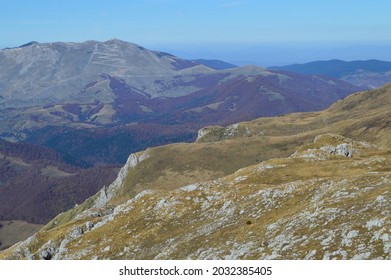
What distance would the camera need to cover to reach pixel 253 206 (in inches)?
2232

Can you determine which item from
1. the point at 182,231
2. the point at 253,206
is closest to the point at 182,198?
the point at 182,231

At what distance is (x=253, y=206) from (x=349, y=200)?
14.9 meters

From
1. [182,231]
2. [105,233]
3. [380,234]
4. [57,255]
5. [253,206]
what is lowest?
[57,255]

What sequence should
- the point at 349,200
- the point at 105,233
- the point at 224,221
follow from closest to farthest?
1. the point at 349,200
2. the point at 224,221
3. the point at 105,233

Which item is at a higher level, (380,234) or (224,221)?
(380,234)

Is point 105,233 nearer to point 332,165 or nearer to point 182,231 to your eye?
point 182,231

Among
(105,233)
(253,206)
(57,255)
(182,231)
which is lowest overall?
(57,255)

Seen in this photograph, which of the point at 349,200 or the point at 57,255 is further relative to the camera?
the point at 57,255

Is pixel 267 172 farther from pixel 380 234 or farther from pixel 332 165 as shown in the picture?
pixel 380 234

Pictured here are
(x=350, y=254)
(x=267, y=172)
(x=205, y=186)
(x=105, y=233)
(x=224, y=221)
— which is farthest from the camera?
(x=267, y=172)
